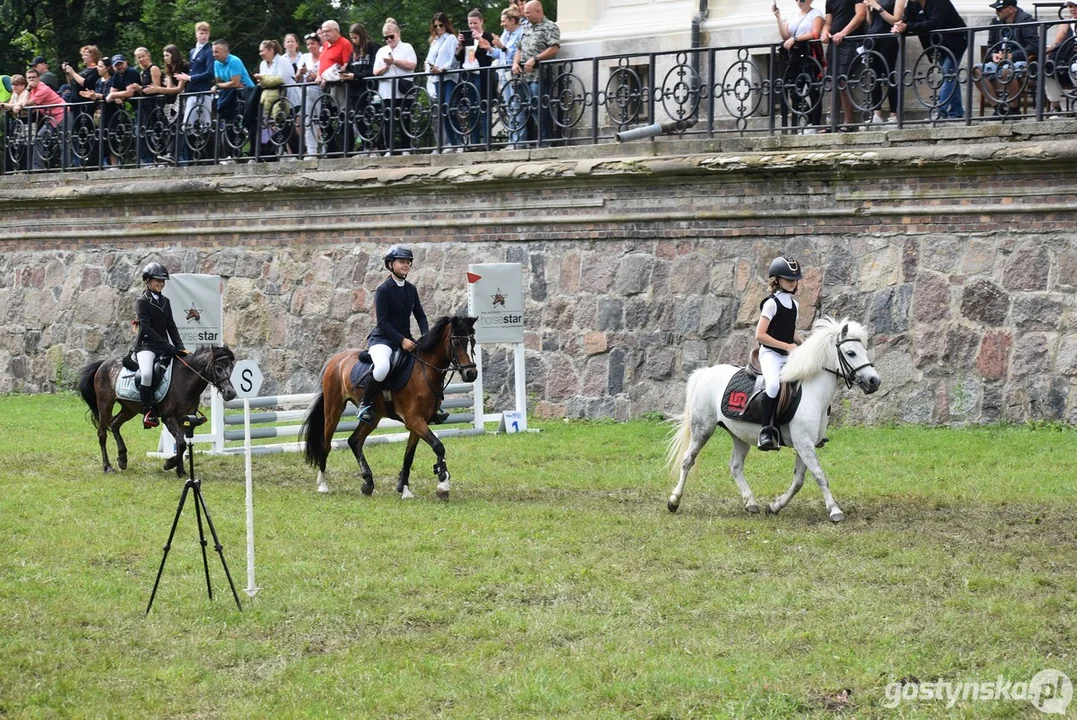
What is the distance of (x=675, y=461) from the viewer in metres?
13.3

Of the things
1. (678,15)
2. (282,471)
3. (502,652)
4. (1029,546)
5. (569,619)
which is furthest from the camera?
(678,15)

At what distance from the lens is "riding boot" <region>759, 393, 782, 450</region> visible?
40.7 feet

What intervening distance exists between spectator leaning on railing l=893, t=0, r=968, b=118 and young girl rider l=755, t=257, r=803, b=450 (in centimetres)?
492

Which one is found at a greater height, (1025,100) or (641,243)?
(1025,100)

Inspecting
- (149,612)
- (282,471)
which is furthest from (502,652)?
(282,471)

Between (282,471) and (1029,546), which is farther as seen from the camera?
(282,471)

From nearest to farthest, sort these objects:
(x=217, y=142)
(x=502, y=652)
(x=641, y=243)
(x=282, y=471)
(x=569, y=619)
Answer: (x=502, y=652) < (x=569, y=619) < (x=282, y=471) < (x=641, y=243) < (x=217, y=142)

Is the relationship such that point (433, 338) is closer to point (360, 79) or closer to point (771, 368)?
point (771, 368)

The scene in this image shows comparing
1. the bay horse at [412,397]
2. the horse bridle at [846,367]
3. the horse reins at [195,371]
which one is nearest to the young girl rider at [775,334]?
the horse bridle at [846,367]

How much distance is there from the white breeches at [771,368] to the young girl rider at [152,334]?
249 inches

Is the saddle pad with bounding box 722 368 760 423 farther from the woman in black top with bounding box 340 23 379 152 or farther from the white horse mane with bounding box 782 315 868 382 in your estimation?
the woman in black top with bounding box 340 23 379 152

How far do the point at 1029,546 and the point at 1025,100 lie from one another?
734 centimetres

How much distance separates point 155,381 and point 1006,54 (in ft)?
31.8

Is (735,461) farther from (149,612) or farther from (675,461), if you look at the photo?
(149,612)
